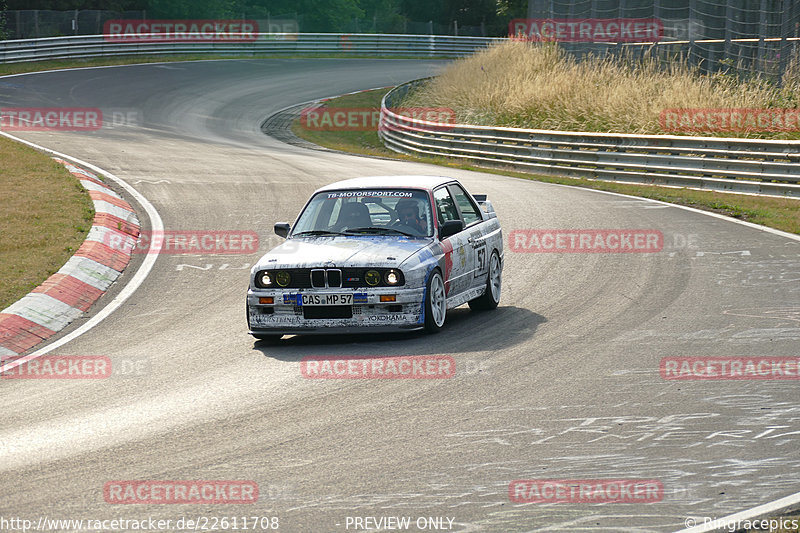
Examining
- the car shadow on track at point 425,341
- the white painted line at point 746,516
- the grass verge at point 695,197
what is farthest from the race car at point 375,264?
the grass verge at point 695,197

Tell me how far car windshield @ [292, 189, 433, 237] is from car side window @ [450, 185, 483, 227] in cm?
82

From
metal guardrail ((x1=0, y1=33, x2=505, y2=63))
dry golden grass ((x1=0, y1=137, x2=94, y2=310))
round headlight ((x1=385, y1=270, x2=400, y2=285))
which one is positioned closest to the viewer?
round headlight ((x1=385, y1=270, x2=400, y2=285))

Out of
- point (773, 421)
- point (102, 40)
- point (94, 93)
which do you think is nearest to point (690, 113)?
point (773, 421)

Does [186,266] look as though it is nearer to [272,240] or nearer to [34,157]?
[272,240]

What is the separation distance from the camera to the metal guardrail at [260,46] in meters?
45.7

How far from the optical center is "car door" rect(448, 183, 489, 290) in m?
11.2

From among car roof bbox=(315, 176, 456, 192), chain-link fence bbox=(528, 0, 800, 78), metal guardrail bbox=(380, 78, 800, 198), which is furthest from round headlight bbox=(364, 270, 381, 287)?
chain-link fence bbox=(528, 0, 800, 78)

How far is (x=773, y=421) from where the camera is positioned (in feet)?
23.1

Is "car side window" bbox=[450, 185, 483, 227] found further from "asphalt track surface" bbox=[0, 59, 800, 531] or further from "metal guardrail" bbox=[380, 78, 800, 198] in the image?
"metal guardrail" bbox=[380, 78, 800, 198]

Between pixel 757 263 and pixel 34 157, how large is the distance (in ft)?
48.9

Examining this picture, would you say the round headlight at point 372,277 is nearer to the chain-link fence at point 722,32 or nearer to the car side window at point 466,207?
the car side window at point 466,207

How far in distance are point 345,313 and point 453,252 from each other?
1533 mm

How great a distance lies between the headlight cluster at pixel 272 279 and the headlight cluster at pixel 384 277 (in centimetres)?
75

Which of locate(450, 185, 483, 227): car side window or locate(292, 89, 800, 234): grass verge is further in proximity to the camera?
locate(292, 89, 800, 234): grass verge
